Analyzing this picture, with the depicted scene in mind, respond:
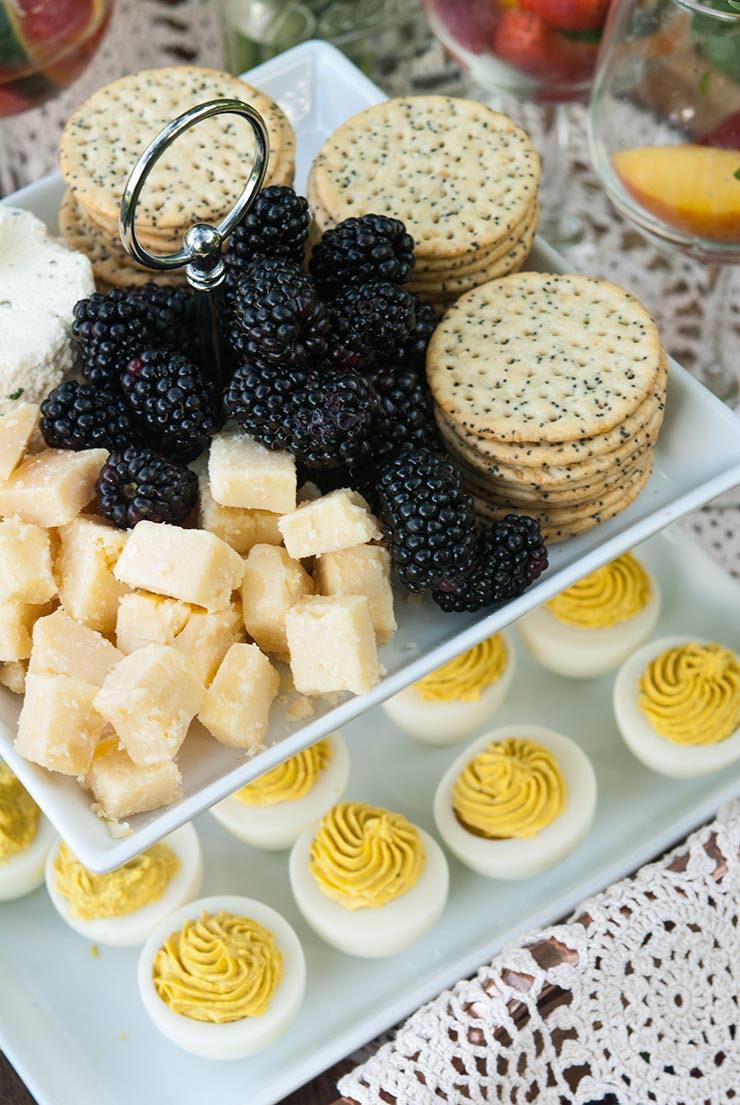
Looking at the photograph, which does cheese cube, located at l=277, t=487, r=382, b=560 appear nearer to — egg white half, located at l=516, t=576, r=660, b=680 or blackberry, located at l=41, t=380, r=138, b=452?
blackberry, located at l=41, t=380, r=138, b=452

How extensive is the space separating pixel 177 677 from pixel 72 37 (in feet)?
3.23

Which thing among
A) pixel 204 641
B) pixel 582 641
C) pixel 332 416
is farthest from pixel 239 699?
pixel 582 641

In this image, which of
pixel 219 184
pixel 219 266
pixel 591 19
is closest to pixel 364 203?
pixel 219 184

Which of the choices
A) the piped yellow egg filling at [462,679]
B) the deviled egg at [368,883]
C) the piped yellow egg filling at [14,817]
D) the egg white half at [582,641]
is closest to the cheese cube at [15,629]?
the piped yellow egg filling at [14,817]

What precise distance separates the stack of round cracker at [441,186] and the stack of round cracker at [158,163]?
0.07 metres

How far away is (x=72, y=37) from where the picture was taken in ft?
5.85

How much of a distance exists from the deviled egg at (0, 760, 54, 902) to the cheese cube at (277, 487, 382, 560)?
A: 0.51m

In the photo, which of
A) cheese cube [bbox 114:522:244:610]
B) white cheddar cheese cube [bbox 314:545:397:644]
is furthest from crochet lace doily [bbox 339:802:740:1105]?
cheese cube [bbox 114:522:244:610]

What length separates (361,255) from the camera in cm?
134

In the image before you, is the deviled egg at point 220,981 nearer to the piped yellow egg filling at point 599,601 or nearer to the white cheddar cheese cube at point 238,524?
the white cheddar cheese cube at point 238,524

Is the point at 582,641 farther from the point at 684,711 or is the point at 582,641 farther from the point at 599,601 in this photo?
the point at 684,711

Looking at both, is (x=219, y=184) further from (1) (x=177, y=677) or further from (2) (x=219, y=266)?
(1) (x=177, y=677)

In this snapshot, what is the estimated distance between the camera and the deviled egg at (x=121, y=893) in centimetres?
150

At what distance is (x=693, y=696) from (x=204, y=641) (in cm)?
65
